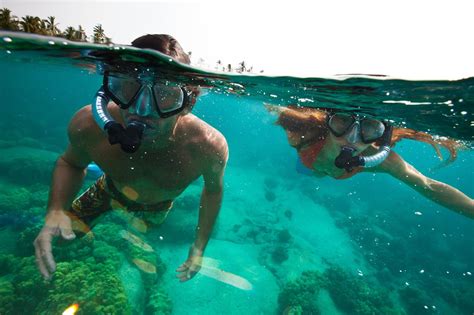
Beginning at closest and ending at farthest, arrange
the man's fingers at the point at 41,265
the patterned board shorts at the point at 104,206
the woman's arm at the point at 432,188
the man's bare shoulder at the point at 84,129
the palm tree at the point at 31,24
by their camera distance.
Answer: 1. the man's fingers at the point at 41,265
2. the man's bare shoulder at the point at 84,129
3. the patterned board shorts at the point at 104,206
4. the woman's arm at the point at 432,188
5. the palm tree at the point at 31,24

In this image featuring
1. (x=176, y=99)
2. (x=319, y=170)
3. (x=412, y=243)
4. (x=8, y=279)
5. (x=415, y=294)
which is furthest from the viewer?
(x=412, y=243)

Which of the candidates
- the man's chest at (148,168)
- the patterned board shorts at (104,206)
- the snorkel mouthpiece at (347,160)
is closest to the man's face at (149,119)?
the man's chest at (148,168)

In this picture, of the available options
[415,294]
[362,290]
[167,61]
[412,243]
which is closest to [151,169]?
[167,61]

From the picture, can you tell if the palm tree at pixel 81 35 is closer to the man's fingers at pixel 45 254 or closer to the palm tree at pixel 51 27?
the palm tree at pixel 51 27

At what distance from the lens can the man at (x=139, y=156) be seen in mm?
4156

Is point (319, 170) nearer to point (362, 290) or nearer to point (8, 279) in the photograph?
point (362, 290)

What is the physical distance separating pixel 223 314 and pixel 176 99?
7.48 meters

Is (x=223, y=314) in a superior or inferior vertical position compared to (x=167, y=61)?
inferior

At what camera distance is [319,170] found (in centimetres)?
849

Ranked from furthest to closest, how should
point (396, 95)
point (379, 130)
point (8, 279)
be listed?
point (8, 279), point (396, 95), point (379, 130)

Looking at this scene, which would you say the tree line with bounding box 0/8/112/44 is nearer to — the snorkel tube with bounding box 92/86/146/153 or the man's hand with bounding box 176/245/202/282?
the snorkel tube with bounding box 92/86/146/153

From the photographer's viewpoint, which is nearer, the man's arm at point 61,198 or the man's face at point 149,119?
the man's arm at point 61,198

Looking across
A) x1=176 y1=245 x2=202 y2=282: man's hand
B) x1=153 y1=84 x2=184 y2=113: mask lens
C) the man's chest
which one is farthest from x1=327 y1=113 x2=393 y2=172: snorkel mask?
x1=153 y1=84 x2=184 y2=113: mask lens

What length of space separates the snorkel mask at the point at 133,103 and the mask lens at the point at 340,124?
4005mm
